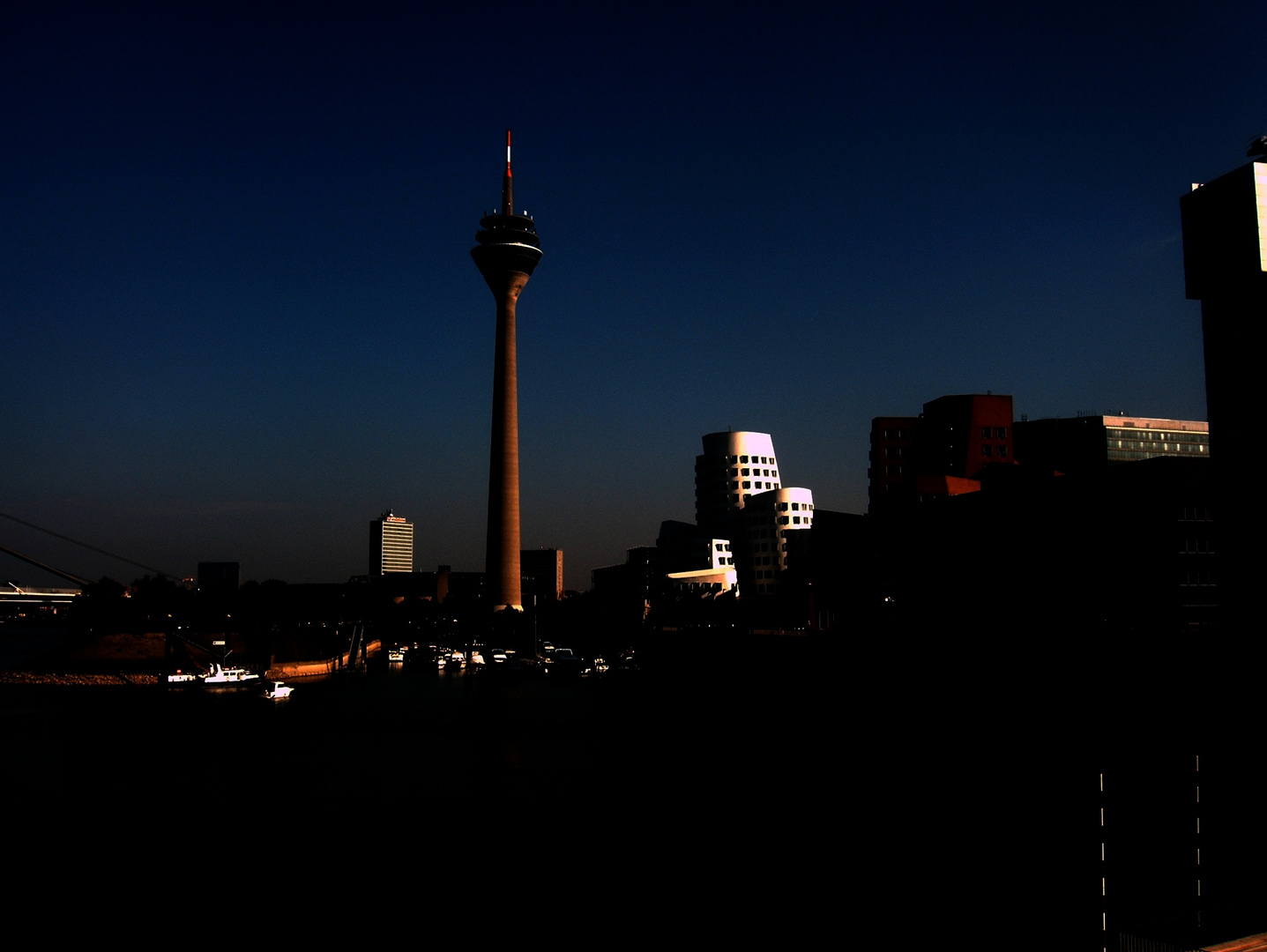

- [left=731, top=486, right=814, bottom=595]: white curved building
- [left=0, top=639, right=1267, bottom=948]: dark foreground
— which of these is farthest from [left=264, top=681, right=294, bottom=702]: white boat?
[left=731, top=486, right=814, bottom=595]: white curved building

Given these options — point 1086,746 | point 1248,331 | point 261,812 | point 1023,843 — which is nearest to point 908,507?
point 1248,331

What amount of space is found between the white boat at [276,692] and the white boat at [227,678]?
33.2ft

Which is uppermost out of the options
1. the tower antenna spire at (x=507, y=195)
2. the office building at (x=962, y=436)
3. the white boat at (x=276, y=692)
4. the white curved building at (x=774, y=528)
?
the tower antenna spire at (x=507, y=195)

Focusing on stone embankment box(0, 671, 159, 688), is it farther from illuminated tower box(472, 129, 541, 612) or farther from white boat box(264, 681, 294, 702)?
illuminated tower box(472, 129, 541, 612)

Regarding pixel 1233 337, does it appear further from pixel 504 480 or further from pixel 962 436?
pixel 504 480

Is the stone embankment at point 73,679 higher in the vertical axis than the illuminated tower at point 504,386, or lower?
lower

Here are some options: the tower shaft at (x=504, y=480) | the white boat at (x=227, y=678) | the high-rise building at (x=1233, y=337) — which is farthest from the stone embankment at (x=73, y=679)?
the high-rise building at (x=1233, y=337)

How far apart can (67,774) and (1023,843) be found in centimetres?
5338

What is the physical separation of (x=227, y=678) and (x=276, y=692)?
1544 centimetres

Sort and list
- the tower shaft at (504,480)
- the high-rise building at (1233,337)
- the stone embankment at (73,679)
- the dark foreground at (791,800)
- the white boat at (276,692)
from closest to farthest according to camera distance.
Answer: the dark foreground at (791,800)
the high-rise building at (1233,337)
the white boat at (276,692)
the stone embankment at (73,679)
the tower shaft at (504,480)

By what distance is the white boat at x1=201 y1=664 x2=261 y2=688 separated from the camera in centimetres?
12419

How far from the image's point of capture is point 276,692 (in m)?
113

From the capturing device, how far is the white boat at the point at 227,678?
124188 mm

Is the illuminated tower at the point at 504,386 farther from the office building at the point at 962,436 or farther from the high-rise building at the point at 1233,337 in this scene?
the high-rise building at the point at 1233,337
